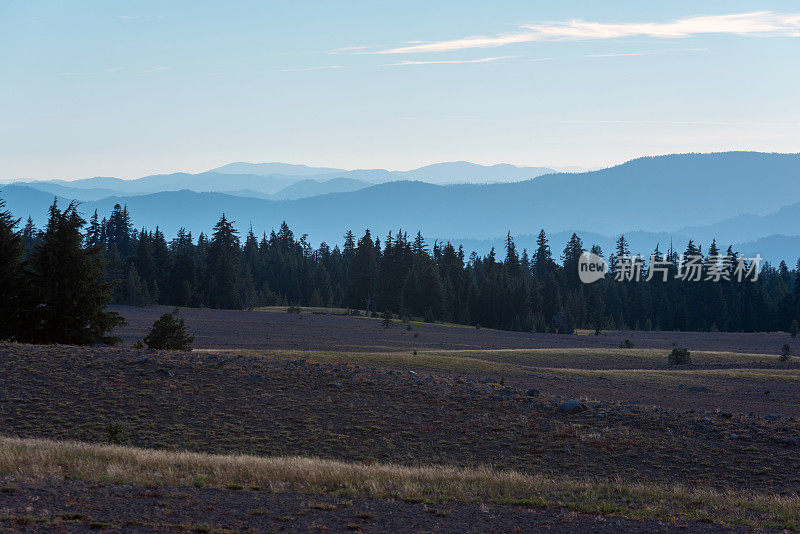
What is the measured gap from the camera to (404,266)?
9719 cm

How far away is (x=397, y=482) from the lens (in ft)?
42.5

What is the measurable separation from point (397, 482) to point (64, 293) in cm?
2086

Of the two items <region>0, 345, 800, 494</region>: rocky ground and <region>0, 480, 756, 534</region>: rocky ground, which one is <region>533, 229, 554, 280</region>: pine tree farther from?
<region>0, 480, 756, 534</region>: rocky ground

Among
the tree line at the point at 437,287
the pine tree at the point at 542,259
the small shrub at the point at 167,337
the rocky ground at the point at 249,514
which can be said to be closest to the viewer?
the rocky ground at the point at 249,514

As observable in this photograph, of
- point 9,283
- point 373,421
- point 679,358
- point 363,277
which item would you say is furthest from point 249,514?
point 363,277

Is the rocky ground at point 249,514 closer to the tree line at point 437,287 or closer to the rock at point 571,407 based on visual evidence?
the rock at point 571,407

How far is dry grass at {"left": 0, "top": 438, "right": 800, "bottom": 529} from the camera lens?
11898mm

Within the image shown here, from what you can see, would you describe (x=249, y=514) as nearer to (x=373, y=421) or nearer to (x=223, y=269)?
(x=373, y=421)

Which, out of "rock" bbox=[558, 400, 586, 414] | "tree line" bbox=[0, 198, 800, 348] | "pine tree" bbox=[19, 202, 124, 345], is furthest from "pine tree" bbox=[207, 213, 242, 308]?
"rock" bbox=[558, 400, 586, 414]

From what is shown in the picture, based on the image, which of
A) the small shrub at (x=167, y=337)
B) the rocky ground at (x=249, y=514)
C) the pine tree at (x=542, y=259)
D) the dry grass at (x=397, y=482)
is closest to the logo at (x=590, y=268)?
the pine tree at (x=542, y=259)

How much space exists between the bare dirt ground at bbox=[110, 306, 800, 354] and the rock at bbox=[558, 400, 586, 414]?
2377 cm

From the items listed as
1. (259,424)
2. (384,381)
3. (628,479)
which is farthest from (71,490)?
Answer: (384,381)

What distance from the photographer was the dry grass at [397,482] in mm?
11898

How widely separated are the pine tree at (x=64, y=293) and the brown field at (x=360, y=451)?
4.83m
